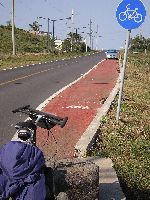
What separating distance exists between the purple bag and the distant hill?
87.0 m

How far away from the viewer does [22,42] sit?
111 m

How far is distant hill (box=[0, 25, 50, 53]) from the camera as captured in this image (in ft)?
316

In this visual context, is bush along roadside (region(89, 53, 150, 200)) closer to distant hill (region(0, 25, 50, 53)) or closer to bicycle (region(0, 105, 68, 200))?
bicycle (region(0, 105, 68, 200))

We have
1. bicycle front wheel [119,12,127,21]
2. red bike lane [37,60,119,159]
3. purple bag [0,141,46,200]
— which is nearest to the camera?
purple bag [0,141,46,200]

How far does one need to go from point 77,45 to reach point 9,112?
4181 inches

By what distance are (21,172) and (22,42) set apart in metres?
110

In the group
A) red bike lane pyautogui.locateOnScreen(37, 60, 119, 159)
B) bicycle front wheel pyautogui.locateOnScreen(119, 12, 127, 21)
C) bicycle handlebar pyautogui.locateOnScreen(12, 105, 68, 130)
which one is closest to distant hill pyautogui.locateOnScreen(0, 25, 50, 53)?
red bike lane pyautogui.locateOnScreen(37, 60, 119, 159)

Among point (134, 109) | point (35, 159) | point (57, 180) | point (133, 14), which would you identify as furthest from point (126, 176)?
point (134, 109)

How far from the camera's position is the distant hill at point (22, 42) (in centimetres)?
9638

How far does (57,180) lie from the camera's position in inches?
193

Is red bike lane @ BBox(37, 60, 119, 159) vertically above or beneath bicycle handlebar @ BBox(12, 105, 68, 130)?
beneath

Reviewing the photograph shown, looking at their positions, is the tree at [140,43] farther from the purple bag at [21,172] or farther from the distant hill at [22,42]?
the purple bag at [21,172]

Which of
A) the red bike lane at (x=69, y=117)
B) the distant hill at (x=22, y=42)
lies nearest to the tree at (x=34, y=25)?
the distant hill at (x=22, y=42)

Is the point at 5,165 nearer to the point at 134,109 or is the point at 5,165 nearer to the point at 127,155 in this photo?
the point at 127,155
